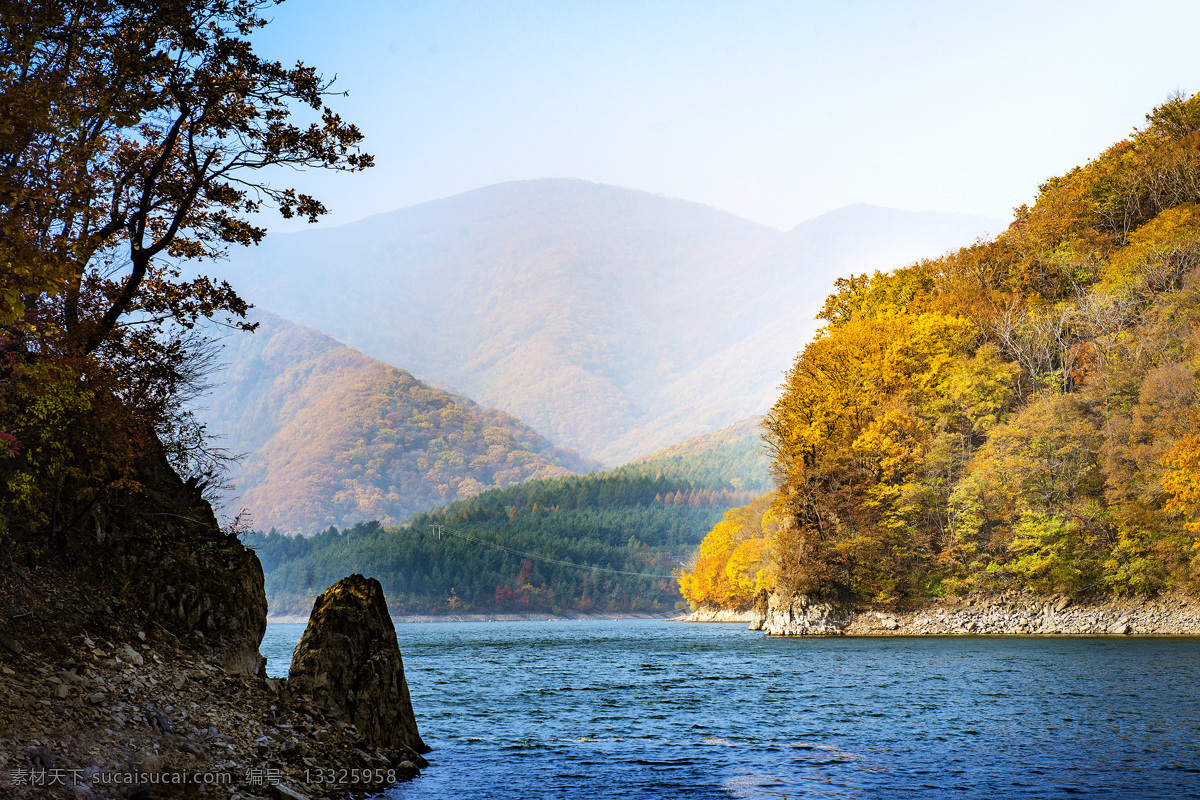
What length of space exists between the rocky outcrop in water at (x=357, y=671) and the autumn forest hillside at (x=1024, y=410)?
4664 centimetres

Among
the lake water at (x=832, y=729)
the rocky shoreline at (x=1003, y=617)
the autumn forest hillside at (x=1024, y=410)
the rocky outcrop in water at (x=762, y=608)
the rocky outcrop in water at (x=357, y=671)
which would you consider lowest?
the rocky outcrop in water at (x=762, y=608)

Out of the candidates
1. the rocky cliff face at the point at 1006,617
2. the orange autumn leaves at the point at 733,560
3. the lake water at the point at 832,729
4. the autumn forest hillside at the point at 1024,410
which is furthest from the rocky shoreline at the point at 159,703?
the orange autumn leaves at the point at 733,560

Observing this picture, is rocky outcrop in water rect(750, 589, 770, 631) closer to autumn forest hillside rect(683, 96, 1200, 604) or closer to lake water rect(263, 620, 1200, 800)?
autumn forest hillside rect(683, 96, 1200, 604)

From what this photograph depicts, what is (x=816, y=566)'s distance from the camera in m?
66.0

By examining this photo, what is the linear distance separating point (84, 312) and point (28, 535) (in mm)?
4775

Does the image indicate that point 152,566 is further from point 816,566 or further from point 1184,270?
point 1184,270

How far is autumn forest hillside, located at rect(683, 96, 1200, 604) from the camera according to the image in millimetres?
52000

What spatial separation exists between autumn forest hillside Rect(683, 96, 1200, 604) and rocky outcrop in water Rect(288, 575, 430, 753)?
46639 millimetres

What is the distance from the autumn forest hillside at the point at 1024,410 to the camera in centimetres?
5200

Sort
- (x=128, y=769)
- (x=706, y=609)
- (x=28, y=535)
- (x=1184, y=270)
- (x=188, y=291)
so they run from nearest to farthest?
(x=128, y=769)
(x=28, y=535)
(x=188, y=291)
(x=1184, y=270)
(x=706, y=609)

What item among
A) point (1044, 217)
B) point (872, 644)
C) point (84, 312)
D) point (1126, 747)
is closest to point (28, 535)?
point (84, 312)

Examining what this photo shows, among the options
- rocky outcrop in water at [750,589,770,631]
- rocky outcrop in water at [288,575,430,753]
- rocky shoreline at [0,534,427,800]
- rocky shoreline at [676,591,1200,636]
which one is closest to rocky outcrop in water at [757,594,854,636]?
rocky shoreline at [676,591,1200,636]

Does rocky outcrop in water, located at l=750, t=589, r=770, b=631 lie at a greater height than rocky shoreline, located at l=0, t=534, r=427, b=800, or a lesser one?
lesser

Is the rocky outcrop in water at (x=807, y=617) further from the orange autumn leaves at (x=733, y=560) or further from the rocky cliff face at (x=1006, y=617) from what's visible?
the orange autumn leaves at (x=733, y=560)
